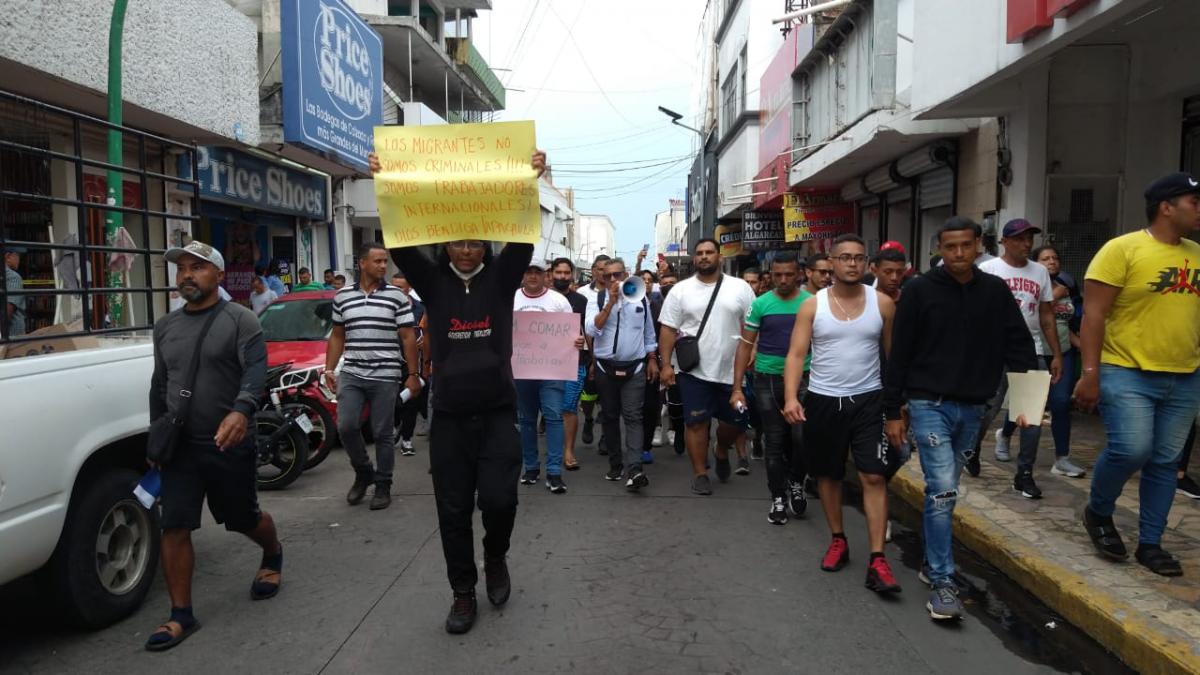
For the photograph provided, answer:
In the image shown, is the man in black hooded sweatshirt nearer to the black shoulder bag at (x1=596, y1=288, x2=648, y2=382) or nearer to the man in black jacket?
the man in black jacket

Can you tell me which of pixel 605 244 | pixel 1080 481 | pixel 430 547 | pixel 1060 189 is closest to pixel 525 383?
pixel 430 547

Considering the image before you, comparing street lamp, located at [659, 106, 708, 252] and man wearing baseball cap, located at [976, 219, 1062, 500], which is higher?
street lamp, located at [659, 106, 708, 252]

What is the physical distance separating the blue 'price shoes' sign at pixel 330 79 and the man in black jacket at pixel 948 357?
498 inches

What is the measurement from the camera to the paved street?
12.3ft

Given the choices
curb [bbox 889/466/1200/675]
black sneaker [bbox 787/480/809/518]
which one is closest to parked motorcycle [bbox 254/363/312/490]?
black sneaker [bbox 787/480/809/518]

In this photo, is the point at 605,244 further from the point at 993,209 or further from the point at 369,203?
the point at 993,209

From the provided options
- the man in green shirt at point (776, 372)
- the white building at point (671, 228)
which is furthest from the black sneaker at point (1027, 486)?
the white building at point (671, 228)

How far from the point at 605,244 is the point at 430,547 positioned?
359 ft

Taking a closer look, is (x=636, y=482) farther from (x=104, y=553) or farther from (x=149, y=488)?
(x=104, y=553)

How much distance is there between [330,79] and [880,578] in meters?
14.4

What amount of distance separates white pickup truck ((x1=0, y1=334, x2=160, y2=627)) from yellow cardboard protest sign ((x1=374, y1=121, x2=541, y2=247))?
148cm

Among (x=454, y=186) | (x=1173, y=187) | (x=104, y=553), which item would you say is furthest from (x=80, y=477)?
(x=1173, y=187)

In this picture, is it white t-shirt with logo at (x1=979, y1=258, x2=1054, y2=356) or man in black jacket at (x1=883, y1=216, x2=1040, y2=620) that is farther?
white t-shirt with logo at (x1=979, y1=258, x2=1054, y2=356)

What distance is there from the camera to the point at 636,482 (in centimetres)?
677
